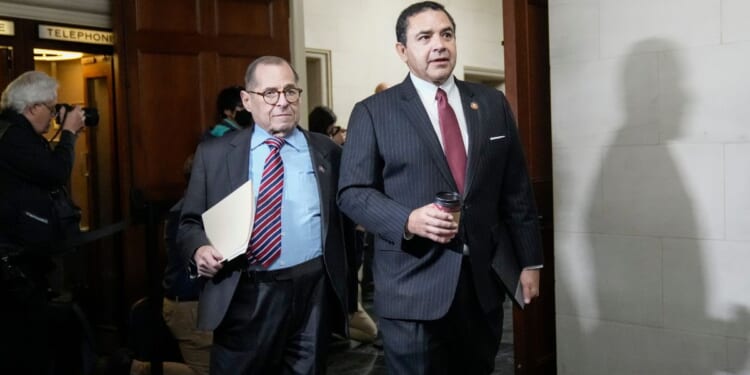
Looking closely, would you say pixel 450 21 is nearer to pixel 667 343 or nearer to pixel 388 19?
pixel 667 343

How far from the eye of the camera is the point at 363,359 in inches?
161

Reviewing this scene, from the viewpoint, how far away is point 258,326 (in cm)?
221

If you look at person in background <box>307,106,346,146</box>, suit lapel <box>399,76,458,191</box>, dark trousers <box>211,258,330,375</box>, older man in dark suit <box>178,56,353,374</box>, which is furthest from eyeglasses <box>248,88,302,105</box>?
person in background <box>307,106,346,146</box>

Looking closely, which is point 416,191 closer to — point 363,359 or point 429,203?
point 429,203

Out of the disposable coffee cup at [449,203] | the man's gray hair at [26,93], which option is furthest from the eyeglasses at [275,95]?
the man's gray hair at [26,93]

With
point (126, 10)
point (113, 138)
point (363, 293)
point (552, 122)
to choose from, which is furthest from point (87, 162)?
point (552, 122)

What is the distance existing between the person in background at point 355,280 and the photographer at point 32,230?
112 cm

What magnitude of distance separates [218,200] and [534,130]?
5.18 feet

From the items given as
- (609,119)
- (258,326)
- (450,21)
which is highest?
(450,21)

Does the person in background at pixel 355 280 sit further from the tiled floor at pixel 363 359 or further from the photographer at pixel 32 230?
the photographer at pixel 32 230

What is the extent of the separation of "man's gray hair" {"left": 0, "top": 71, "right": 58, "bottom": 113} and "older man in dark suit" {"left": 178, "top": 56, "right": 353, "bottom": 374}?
119 centimetres

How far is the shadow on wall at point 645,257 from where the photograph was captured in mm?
2898

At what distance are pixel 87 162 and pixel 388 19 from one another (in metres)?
2.77

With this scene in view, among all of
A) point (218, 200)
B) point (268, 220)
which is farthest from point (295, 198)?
point (218, 200)
